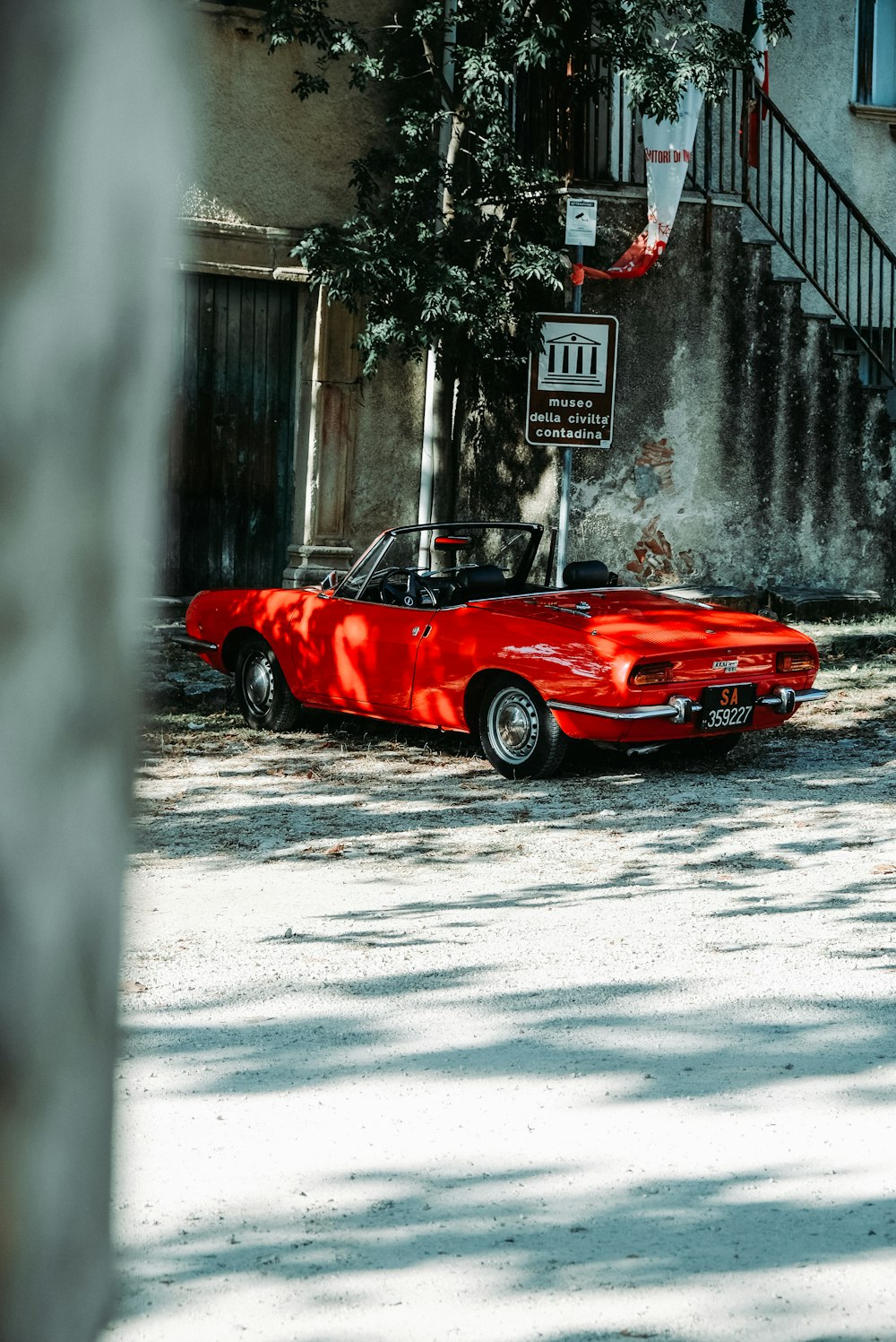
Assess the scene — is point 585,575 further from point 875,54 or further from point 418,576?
point 875,54

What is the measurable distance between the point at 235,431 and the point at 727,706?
7122mm

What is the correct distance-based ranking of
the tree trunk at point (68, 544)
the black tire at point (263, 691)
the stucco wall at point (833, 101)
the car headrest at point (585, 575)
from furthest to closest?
the stucco wall at point (833, 101)
the black tire at point (263, 691)
the car headrest at point (585, 575)
the tree trunk at point (68, 544)

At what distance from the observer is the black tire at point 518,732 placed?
364 inches

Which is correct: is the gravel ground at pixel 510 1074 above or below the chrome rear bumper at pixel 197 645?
below

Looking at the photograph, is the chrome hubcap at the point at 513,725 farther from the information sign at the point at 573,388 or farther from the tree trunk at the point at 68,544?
the tree trunk at the point at 68,544

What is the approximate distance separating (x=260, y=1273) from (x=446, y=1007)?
1886mm

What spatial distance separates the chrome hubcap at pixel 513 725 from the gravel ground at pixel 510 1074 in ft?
2.46

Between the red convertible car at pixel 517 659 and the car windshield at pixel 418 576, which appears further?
the car windshield at pixel 418 576

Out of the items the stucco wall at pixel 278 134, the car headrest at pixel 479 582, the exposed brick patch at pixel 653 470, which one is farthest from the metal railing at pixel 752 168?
the car headrest at pixel 479 582

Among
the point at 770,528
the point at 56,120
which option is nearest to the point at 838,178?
the point at 770,528

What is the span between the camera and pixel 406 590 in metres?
10.2

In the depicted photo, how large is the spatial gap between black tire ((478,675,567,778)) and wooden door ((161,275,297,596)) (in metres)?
5.87

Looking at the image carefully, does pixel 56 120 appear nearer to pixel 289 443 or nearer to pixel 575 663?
pixel 575 663

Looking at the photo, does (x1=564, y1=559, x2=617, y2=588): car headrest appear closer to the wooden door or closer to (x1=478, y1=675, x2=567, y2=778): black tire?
(x1=478, y1=675, x2=567, y2=778): black tire
